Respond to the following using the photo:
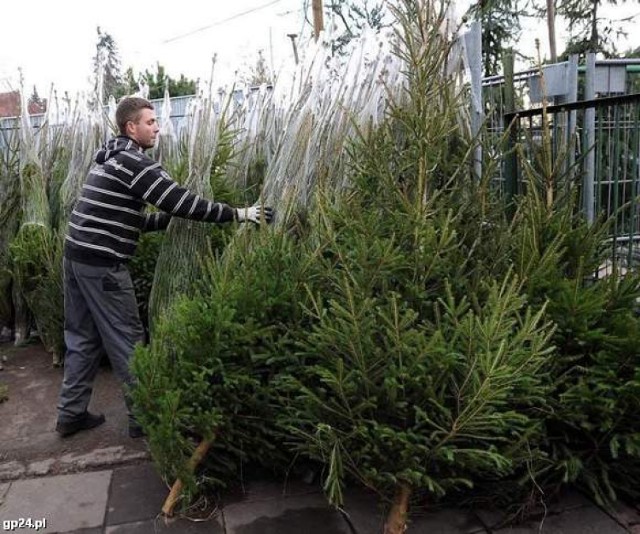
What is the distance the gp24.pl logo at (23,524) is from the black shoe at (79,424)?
2.97 ft


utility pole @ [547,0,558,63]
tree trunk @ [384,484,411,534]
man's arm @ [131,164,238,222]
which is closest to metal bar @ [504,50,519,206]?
man's arm @ [131,164,238,222]

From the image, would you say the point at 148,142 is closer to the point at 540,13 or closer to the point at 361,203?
the point at 361,203

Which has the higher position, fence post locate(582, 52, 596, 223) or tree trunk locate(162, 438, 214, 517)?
fence post locate(582, 52, 596, 223)

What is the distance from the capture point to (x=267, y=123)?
452 centimetres

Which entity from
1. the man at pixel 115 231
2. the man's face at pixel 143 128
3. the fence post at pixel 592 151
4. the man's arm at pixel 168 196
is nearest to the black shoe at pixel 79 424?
the man at pixel 115 231

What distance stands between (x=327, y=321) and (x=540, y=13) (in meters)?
15.9

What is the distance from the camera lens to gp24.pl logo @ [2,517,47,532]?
2738 mm

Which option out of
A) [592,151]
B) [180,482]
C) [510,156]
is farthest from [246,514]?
[592,151]

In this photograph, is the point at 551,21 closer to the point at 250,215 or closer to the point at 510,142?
the point at 510,142

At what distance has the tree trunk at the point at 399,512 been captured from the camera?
7.77ft

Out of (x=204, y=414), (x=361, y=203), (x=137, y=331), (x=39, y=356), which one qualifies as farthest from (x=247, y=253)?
(x=39, y=356)

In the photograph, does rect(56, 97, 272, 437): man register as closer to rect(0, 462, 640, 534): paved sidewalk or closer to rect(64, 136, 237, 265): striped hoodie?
rect(64, 136, 237, 265): striped hoodie

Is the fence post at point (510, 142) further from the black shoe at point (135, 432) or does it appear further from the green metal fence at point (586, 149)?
the black shoe at point (135, 432)

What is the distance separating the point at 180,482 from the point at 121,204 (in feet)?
5.31
